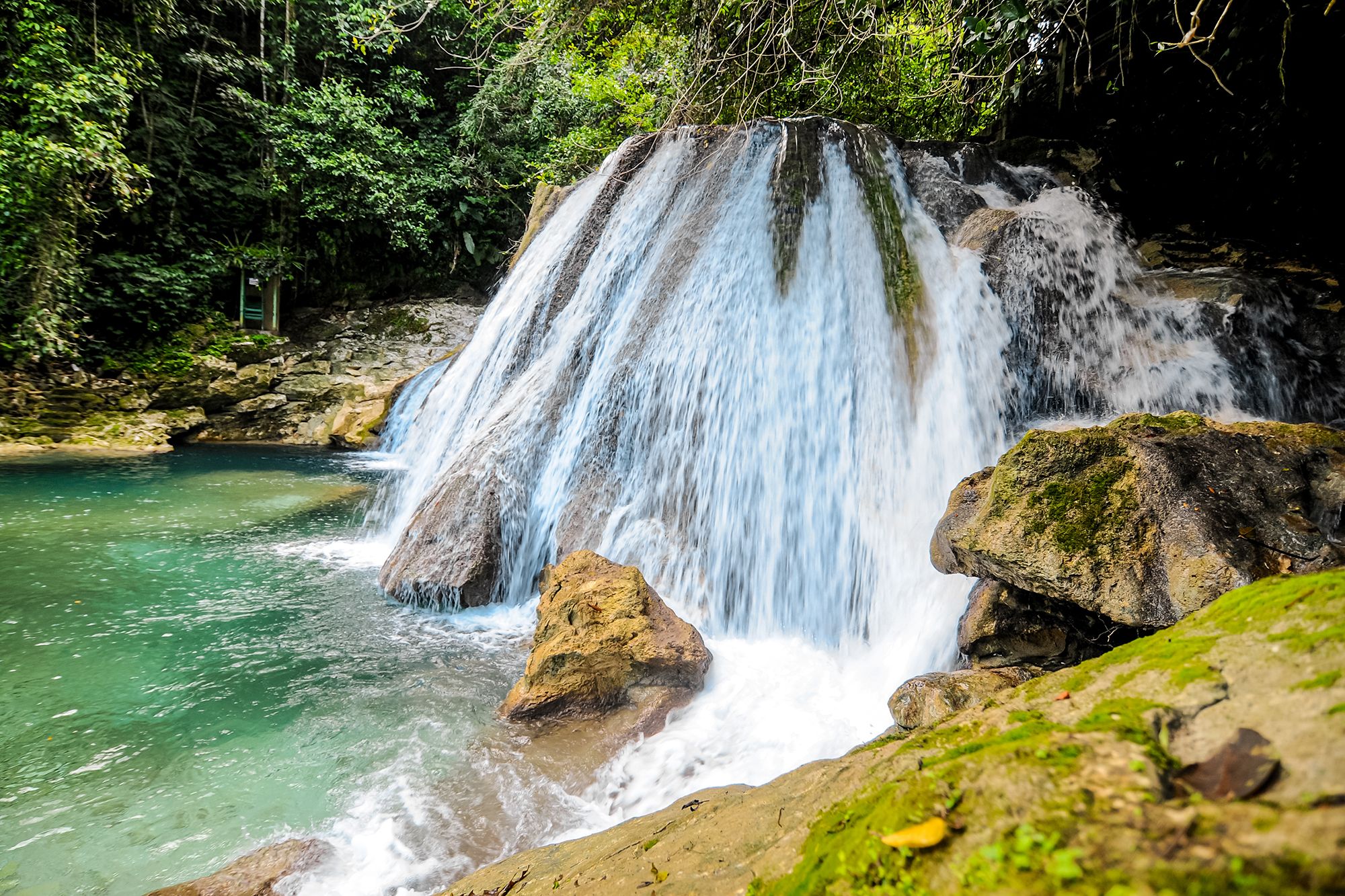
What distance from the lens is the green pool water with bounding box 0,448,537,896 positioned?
2.48m

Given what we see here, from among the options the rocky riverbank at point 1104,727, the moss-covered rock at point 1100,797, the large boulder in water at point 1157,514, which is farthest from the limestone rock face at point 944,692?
the moss-covered rock at point 1100,797

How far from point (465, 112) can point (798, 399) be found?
1691cm

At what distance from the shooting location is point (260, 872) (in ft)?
7.51

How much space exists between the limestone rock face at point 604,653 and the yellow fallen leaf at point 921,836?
266 centimetres

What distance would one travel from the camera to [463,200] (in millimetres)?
17734

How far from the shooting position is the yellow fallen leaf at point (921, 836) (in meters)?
0.92

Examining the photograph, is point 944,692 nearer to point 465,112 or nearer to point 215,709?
point 215,709

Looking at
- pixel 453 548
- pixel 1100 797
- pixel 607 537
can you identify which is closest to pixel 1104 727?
pixel 1100 797

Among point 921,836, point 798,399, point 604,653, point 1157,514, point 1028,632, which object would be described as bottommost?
point 604,653

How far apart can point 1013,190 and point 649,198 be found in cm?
431

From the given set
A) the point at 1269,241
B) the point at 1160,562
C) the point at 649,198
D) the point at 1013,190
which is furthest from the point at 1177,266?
A: the point at 649,198

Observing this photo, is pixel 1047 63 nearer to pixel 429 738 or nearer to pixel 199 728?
pixel 429 738

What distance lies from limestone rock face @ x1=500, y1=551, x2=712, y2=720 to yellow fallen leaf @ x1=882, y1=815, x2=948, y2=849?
266 cm

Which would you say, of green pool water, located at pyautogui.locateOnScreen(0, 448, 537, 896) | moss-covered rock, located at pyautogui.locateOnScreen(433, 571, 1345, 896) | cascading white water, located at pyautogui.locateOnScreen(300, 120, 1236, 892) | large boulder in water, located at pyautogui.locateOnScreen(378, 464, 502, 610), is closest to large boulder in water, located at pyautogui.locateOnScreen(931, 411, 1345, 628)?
cascading white water, located at pyautogui.locateOnScreen(300, 120, 1236, 892)
